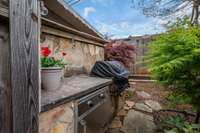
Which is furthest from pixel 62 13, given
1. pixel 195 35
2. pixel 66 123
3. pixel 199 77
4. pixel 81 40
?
pixel 199 77

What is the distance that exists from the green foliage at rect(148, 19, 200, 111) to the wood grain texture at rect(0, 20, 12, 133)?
6.18ft

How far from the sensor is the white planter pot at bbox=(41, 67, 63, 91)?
1.54 m

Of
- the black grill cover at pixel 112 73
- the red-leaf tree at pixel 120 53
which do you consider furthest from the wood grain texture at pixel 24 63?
the red-leaf tree at pixel 120 53

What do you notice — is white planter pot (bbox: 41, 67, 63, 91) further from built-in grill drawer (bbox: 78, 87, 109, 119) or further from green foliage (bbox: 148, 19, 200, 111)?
green foliage (bbox: 148, 19, 200, 111)

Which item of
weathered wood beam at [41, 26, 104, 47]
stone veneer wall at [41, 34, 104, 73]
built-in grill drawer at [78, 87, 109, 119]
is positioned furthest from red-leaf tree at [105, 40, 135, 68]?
built-in grill drawer at [78, 87, 109, 119]

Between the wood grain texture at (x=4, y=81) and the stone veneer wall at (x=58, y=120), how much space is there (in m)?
0.36

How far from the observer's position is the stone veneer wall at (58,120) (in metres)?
1.24

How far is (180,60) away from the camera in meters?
2.19

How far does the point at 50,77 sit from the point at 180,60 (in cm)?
167

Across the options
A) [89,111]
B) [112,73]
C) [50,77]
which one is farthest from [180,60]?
[50,77]

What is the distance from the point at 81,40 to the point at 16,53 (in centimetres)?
229

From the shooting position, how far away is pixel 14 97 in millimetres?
847

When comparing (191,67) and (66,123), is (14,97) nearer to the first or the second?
(66,123)

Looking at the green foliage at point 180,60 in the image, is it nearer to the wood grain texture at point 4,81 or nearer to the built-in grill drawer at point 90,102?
the built-in grill drawer at point 90,102
